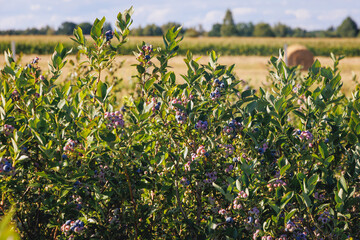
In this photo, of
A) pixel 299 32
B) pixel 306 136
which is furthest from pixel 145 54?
pixel 299 32

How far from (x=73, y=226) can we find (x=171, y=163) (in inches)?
23.6

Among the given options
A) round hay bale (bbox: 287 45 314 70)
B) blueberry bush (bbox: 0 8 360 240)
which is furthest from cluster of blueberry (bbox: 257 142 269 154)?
round hay bale (bbox: 287 45 314 70)

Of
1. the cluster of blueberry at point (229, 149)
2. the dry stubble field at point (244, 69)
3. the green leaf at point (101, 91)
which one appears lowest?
the dry stubble field at point (244, 69)

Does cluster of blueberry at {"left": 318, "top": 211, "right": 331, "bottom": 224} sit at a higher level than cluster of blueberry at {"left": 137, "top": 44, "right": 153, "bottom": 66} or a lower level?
lower

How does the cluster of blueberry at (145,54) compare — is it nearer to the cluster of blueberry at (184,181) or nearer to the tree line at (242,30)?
Answer: the cluster of blueberry at (184,181)

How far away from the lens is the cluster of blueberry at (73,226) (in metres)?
1.99

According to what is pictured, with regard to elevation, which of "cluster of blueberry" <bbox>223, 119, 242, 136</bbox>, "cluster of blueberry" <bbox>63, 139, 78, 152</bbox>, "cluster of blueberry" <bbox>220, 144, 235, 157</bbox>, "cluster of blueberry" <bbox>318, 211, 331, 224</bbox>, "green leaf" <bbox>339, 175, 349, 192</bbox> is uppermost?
"cluster of blueberry" <bbox>223, 119, 242, 136</bbox>

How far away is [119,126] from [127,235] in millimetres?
710

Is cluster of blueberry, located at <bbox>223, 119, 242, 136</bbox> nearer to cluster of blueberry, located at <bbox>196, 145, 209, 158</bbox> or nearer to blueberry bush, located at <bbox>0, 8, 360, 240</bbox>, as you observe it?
blueberry bush, located at <bbox>0, 8, 360, 240</bbox>

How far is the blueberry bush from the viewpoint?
2.01 meters

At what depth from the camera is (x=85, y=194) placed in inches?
84.1

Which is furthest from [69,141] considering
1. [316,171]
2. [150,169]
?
[316,171]

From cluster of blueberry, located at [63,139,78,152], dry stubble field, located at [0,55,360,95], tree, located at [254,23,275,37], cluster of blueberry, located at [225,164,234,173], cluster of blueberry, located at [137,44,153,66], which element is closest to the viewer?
cluster of blueberry, located at [63,139,78,152]

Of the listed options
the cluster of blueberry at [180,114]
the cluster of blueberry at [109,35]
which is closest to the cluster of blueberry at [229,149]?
the cluster of blueberry at [180,114]
